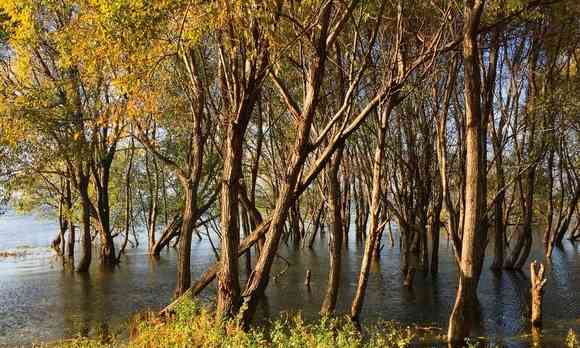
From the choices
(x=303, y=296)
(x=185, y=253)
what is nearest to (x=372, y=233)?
(x=185, y=253)

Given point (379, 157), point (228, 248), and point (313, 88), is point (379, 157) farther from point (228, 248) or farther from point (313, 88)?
point (228, 248)

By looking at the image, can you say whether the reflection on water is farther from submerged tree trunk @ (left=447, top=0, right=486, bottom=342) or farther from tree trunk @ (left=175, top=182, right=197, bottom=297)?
submerged tree trunk @ (left=447, top=0, right=486, bottom=342)

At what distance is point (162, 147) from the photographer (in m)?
33.6

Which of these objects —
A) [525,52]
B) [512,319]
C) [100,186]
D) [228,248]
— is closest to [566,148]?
[525,52]

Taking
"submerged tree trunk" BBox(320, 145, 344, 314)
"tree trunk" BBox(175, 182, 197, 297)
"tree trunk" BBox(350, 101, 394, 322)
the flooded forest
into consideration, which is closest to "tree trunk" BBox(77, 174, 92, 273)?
the flooded forest

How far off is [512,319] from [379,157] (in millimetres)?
6024

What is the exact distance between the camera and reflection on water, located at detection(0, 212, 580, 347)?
52.1 ft

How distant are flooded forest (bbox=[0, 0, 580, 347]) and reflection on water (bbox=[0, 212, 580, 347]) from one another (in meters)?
0.13

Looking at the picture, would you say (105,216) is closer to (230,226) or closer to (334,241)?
(334,241)

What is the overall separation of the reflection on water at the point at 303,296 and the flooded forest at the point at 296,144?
5.1 inches

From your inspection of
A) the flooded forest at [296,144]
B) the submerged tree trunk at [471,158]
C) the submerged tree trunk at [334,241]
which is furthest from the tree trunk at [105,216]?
the submerged tree trunk at [471,158]

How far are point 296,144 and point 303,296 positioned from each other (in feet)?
31.7

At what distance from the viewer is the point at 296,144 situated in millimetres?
12398

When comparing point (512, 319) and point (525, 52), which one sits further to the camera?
point (525, 52)
